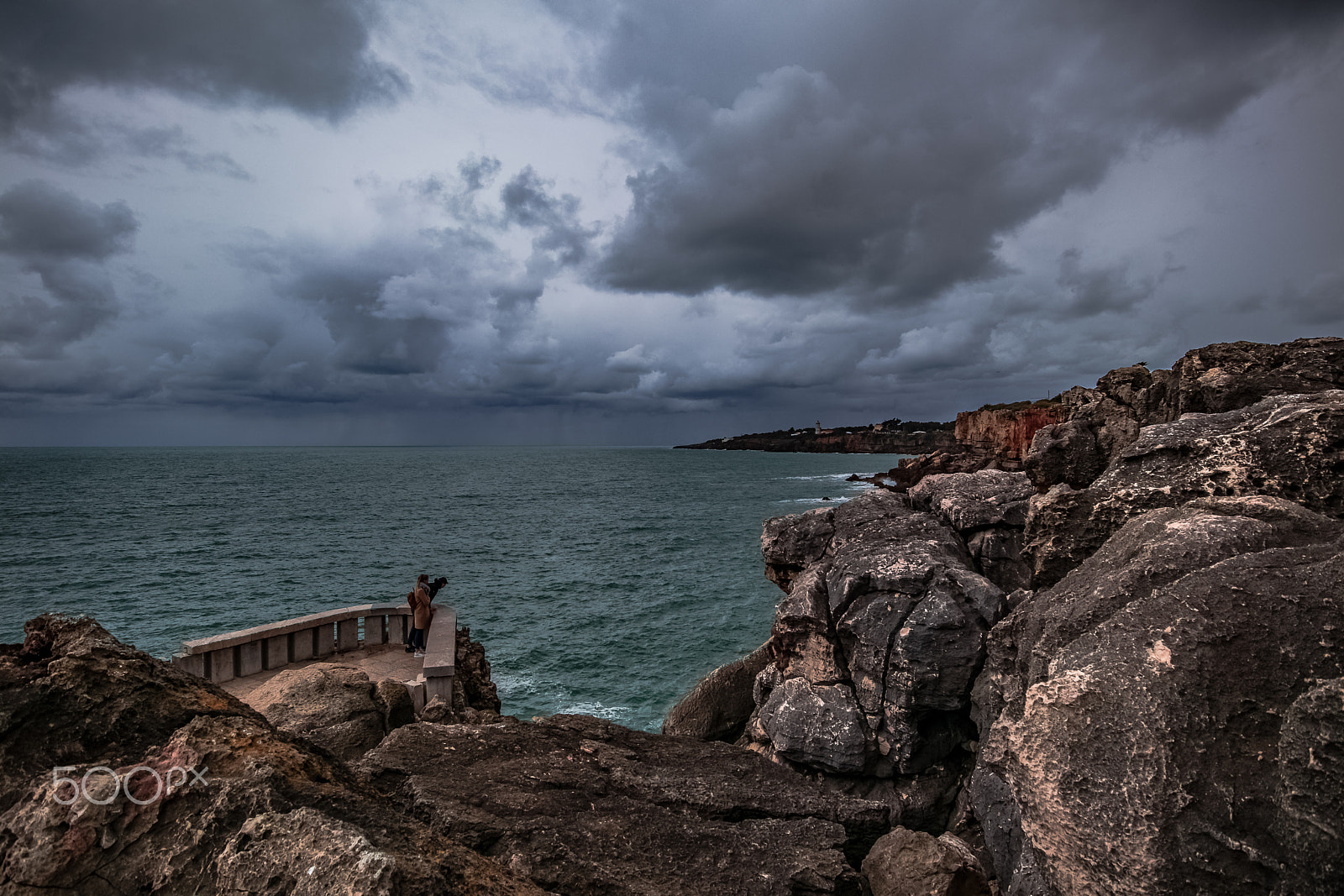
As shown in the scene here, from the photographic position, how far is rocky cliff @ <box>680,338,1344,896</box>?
3.39 meters

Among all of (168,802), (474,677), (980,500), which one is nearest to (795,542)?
(980,500)

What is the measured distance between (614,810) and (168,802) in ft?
10.7

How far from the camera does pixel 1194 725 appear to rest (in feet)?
11.7

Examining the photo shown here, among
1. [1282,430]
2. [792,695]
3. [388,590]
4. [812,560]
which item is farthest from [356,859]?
[388,590]

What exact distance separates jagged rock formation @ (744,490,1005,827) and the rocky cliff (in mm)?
39

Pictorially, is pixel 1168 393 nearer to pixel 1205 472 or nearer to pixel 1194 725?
pixel 1205 472

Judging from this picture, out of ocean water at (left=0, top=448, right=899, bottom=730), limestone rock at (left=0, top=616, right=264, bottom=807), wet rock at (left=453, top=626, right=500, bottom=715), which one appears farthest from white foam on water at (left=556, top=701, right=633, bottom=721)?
limestone rock at (left=0, top=616, right=264, bottom=807)

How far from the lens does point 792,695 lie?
11.2 m

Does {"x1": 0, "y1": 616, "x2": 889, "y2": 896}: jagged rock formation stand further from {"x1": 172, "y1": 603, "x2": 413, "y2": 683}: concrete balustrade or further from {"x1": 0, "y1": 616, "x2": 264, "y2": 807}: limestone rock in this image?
{"x1": 172, "y1": 603, "x2": 413, "y2": 683}: concrete balustrade

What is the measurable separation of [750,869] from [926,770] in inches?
270

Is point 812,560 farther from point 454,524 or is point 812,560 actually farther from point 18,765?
point 454,524

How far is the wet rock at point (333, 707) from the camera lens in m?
7.91

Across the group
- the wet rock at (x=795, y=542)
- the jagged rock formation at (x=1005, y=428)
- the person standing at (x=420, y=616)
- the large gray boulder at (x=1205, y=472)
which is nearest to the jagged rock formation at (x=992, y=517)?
the wet rock at (x=795, y=542)

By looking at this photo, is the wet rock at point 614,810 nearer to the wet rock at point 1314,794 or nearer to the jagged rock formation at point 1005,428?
the wet rock at point 1314,794
